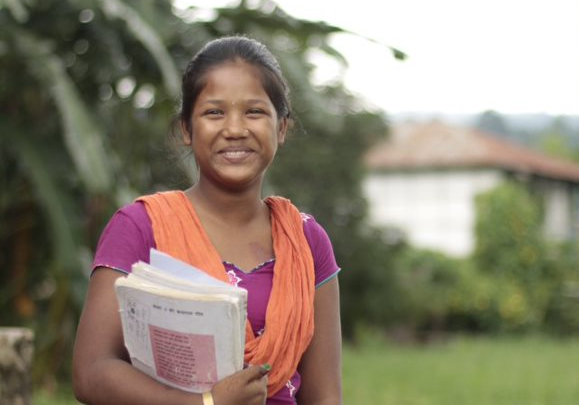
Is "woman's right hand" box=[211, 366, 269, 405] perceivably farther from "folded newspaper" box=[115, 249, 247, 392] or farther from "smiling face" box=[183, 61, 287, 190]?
"smiling face" box=[183, 61, 287, 190]

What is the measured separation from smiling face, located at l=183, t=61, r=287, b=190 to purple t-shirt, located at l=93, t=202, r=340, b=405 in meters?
0.16

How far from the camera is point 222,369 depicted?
6.10 feet

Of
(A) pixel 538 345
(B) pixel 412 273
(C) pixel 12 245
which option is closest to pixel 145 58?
(C) pixel 12 245

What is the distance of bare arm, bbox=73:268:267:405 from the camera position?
1862 millimetres

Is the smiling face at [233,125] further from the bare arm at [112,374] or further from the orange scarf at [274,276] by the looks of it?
the bare arm at [112,374]

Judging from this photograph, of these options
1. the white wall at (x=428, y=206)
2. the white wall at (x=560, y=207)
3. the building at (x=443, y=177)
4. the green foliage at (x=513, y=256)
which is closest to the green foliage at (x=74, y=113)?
the green foliage at (x=513, y=256)

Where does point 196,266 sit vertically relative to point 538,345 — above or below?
above

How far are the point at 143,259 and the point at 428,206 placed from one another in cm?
3299

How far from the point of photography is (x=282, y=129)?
2211 mm

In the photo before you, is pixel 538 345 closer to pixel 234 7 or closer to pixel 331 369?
pixel 234 7

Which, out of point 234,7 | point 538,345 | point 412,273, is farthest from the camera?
point 412,273

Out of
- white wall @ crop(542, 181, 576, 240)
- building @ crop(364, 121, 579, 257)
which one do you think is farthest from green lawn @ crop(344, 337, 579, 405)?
white wall @ crop(542, 181, 576, 240)

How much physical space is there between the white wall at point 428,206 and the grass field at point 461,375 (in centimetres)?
1482

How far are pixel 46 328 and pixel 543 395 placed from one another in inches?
197
